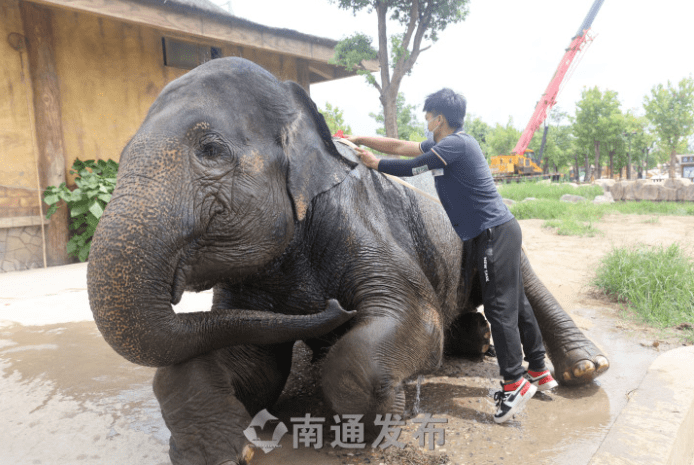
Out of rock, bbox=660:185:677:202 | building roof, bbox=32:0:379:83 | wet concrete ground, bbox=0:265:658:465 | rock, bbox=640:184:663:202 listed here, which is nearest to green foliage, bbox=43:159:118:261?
building roof, bbox=32:0:379:83

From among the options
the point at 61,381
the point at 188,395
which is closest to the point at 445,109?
the point at 188,395

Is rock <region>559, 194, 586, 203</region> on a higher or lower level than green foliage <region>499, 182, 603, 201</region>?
lower

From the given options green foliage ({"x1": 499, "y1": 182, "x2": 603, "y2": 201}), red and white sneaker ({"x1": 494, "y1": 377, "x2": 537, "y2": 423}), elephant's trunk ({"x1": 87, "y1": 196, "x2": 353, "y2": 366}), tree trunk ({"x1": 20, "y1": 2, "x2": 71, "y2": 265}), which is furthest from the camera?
green foliage ({"x1": 499, "y1": 182, "x2": 603, "y2": 201})

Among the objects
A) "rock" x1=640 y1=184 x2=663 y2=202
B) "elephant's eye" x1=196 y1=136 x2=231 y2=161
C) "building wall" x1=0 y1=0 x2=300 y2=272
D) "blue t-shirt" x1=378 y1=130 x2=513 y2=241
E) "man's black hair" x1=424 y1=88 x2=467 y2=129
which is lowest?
"rock" x1=640 y1=184 x2=663 y2=202

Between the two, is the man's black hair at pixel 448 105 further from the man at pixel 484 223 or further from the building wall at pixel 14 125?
the building wall at pixel 14 125

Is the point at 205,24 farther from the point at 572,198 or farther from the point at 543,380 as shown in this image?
the point at 572,198

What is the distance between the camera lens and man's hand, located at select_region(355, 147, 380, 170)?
8.22 ft

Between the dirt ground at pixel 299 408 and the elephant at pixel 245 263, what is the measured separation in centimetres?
26

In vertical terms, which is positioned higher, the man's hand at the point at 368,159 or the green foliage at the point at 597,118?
the green foliage at the point at 597,118

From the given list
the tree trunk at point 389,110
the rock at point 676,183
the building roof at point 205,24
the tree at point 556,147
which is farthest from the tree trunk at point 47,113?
the tree at point 556,147

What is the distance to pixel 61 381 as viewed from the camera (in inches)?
116

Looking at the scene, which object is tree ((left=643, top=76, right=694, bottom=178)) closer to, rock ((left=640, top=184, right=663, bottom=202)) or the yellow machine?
the yellow machine

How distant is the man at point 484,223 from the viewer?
245 cm

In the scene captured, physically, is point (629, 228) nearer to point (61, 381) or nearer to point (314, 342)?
point (314, 342)
